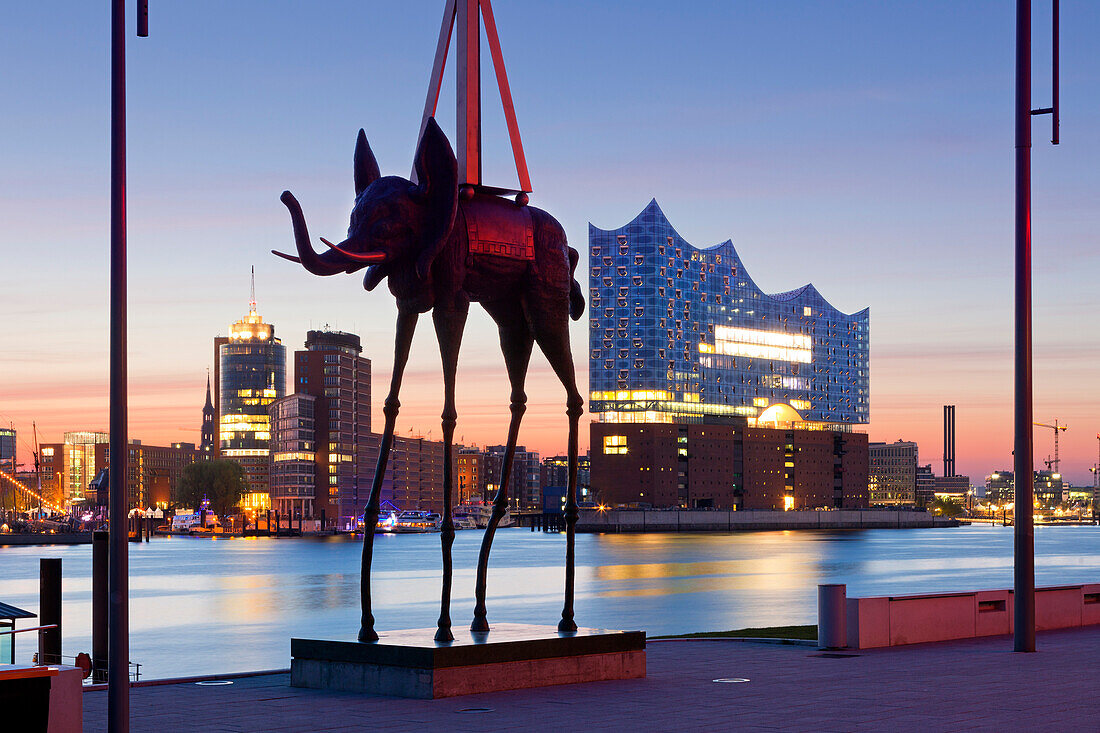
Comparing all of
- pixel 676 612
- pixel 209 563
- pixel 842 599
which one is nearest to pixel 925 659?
pixel 842 599

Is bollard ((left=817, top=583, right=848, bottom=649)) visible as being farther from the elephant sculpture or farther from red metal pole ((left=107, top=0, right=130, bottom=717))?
red metal pole ((left=107, top=0, right=130, bottom=717))

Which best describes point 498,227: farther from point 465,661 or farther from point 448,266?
point 465,661

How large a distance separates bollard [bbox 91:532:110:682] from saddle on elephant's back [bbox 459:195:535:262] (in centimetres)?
1856

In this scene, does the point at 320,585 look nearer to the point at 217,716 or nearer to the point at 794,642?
the point at 794,642

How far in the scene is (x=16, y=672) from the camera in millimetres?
10367

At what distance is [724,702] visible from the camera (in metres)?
15.0

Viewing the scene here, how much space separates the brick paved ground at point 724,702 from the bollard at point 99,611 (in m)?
15.9

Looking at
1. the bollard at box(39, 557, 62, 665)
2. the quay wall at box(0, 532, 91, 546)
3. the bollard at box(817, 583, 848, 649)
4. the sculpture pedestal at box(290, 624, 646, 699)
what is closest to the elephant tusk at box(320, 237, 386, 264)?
the sculpture pedestal at box(290, 624, 646, 699)

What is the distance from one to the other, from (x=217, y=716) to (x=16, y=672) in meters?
4.07

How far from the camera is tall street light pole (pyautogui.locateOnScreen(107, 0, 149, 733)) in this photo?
444 inches

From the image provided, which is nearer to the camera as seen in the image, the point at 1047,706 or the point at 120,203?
the point at 120,203

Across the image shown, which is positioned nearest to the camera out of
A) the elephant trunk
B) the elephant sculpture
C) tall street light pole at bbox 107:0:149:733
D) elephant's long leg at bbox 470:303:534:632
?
tall street light pole at bbox 107:0:149:733

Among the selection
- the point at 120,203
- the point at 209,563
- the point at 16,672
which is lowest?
the point at 209,563

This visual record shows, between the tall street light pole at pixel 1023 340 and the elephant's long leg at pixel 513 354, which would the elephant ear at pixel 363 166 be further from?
the tall street light pole at pixel 1023 340
